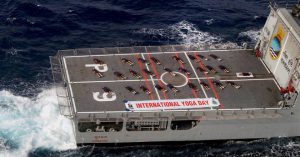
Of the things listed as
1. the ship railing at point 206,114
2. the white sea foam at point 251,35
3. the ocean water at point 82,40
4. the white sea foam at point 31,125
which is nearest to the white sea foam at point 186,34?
the ocean water at point 82,40

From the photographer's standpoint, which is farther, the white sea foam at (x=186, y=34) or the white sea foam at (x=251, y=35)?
the white sea foam at (x=251, y=35)

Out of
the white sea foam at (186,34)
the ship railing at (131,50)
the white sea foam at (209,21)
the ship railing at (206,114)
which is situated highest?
the white sea foam at (209,21)

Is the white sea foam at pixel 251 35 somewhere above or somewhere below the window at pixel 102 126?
above

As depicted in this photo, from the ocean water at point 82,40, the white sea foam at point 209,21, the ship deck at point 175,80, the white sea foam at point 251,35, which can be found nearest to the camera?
the ocean water at point 82,40

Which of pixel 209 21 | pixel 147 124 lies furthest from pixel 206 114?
pixel 209 21

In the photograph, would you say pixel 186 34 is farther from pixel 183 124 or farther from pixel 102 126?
pixel 102 126

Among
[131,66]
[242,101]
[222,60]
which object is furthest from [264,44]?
[131,66]

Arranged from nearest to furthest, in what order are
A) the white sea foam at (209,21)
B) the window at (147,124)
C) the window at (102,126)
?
the window at (102,126) < the window at (147,124) < the white sea foam at (209,21)

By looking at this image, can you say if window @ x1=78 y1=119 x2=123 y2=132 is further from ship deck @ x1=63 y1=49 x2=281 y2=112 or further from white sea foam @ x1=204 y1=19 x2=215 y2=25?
white sea foam @ x1=204 y1=19 x2=215 y2=25

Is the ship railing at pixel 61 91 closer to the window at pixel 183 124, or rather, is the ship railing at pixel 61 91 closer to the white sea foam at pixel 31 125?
the white sea foam at pixel 31 125
